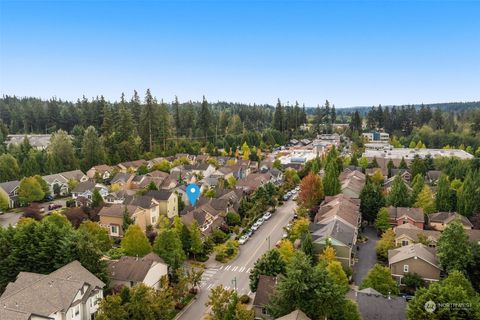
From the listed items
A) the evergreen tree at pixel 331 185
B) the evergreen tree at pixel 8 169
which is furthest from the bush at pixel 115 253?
the evergreen tree at pixel 8 169

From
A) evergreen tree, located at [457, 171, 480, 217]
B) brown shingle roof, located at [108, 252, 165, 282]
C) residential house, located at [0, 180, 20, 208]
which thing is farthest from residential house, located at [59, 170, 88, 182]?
evergreen tree, located at [457, 171, 480, 217]

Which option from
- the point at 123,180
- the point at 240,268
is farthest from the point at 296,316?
the point at 123,180

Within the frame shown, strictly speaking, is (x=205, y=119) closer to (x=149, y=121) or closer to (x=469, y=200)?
(x=149, y=121)

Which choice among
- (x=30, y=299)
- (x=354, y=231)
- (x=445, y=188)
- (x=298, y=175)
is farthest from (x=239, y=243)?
(x=298, y=175)

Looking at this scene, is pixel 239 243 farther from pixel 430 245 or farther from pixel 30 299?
pixel 30 299

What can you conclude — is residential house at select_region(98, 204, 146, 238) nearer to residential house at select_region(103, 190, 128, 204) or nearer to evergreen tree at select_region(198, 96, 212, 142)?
residential house at select_region(103, 190, 128, 204)
